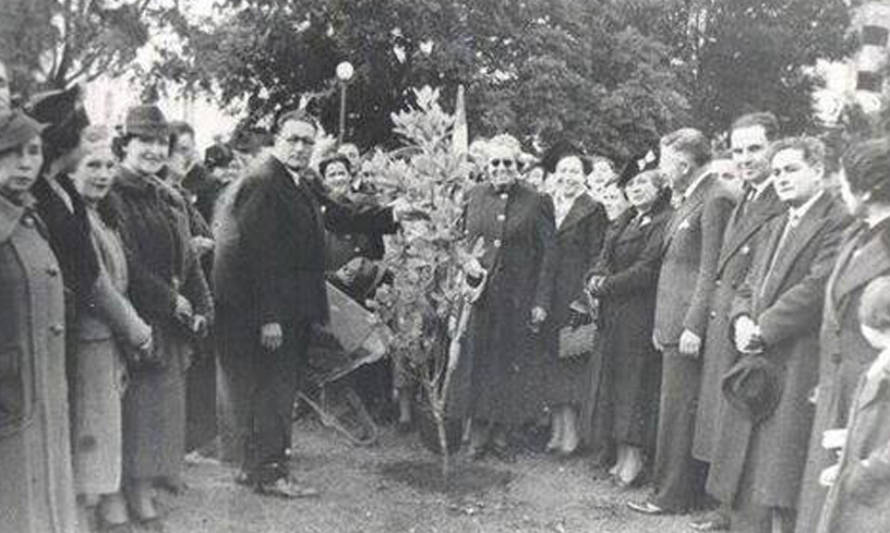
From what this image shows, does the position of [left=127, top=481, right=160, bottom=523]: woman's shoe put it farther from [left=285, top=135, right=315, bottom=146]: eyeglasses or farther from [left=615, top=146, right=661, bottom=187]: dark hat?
[left=615, top=146, right=661, bottom=187]: dark hat

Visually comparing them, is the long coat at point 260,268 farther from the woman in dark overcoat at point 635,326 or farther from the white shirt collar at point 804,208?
the white shirt collar at point 804,208

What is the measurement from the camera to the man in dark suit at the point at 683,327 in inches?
235

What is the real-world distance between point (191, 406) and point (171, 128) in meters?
1.72

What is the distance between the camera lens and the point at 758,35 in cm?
2262

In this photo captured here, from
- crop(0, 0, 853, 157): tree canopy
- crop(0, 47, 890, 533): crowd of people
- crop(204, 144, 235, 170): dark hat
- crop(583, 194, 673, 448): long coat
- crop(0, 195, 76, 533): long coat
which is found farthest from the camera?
crop(0, 0, 853, 157): tree canopy

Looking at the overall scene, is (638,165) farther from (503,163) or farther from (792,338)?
(792,338)

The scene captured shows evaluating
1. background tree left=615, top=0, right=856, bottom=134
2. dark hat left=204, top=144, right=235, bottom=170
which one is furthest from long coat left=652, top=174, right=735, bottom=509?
background tree left=615, top=0, right=856, bottom=134

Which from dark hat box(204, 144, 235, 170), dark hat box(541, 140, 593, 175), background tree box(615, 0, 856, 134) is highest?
background tree box(615, 0, 856, 134)

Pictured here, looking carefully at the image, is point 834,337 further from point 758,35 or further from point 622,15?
point 758,35

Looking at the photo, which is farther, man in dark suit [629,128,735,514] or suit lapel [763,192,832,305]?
man in dark suit [629,128,735,514]

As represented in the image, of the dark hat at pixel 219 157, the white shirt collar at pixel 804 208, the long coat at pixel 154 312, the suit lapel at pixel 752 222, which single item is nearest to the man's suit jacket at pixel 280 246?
the long coat at pixel 154 312

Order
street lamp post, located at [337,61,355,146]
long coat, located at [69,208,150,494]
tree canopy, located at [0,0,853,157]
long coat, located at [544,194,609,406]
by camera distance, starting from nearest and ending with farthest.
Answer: long coat, located at [69,208,150,494], long coat, located at [544,194,609,406], street lamp post, located at [337,61,355,146], tree canopy, located at [0,0,853,157]

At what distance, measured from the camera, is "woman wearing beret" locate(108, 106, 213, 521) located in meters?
5.17

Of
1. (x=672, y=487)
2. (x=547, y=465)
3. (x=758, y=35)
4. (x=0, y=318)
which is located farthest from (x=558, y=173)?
(x=758, y=35)
